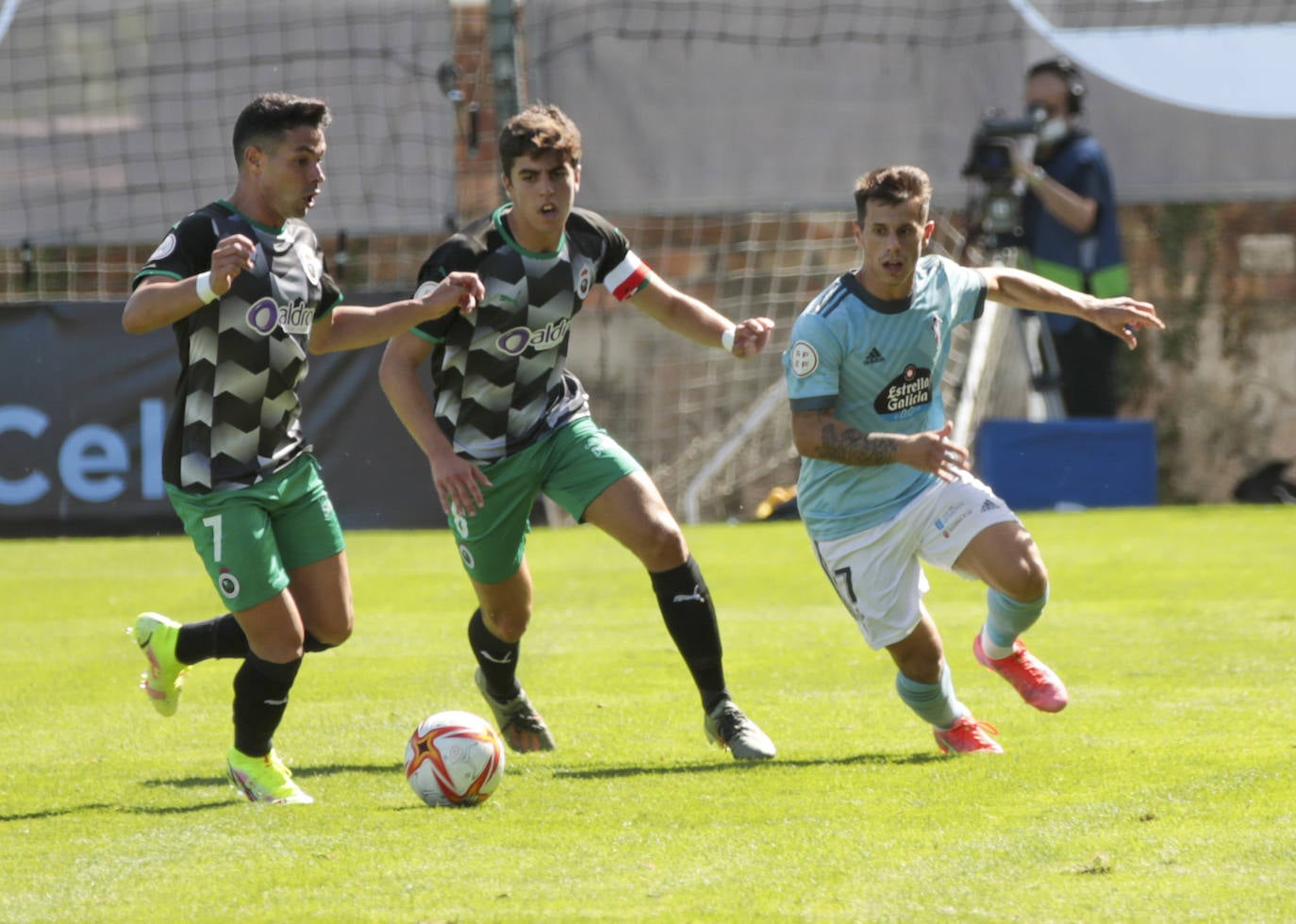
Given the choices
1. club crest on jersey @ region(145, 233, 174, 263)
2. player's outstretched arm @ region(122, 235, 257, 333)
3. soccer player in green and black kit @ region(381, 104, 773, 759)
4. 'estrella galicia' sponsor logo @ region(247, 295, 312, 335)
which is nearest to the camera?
player's outstretched arm @ region(122, 235, 257, 333)

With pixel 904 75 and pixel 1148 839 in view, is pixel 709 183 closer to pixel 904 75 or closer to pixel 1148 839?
pixel 904 75

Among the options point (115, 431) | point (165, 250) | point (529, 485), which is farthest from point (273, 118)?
point (115, 431)

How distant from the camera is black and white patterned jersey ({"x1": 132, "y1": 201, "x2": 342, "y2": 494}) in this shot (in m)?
5.24

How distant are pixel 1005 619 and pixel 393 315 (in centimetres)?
205

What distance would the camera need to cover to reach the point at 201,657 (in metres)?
5.79

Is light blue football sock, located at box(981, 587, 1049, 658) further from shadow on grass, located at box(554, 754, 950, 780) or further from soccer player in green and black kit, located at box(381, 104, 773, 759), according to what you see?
soccer player in green and black kit, located at box(381, 104, 773, 759)

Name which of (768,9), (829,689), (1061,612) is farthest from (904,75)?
(829,689)

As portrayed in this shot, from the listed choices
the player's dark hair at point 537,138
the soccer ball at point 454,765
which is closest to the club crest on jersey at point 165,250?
the player's dark hair at point 537,138

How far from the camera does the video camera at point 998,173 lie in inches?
535

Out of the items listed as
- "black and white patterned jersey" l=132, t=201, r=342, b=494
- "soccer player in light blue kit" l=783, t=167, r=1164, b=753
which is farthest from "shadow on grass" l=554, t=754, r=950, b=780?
"black and white patterned jersey" l=132, t=201, r=342, b=494

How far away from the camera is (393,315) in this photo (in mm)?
5430

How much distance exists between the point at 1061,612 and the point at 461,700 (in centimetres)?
325

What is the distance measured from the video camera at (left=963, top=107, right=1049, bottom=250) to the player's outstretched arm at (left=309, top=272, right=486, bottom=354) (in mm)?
8671

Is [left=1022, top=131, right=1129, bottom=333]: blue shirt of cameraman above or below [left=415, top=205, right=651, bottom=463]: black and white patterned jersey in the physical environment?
below
